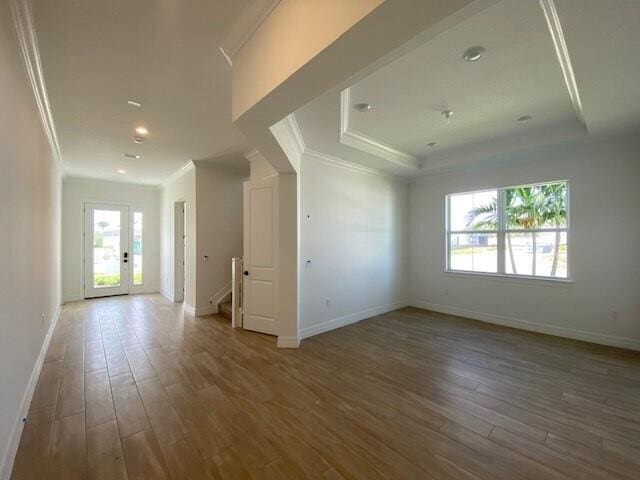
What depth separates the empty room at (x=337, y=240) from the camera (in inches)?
66.7

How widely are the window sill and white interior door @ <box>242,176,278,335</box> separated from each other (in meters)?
3.47

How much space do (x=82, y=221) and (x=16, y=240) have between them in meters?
5.36

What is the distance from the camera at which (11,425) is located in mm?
1767

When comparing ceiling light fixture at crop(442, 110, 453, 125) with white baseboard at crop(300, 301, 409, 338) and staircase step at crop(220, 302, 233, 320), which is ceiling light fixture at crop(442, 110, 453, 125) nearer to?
white baseboard at crop(300, 301, 409, 338)

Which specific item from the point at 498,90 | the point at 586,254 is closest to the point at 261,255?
the point at 498,90

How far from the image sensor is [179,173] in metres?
5.71

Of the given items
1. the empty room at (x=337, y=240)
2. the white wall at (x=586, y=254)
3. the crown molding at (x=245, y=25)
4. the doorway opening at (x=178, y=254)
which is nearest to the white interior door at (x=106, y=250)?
the empty room at (x=337, y=240)

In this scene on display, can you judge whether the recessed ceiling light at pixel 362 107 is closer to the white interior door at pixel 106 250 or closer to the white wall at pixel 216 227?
the white wall at pixel 216 227

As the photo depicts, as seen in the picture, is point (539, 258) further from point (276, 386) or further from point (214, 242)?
point (214, 242)

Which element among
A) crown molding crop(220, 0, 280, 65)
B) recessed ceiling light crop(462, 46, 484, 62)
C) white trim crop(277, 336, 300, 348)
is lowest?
white trim crop(277, 336, 300, 348)

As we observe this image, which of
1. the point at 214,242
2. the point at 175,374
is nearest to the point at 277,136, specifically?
the point at 175,374

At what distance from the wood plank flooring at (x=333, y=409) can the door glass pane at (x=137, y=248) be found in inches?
124

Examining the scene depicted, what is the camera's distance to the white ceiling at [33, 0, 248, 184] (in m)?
1.70

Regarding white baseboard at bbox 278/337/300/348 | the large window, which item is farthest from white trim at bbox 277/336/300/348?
the large window
